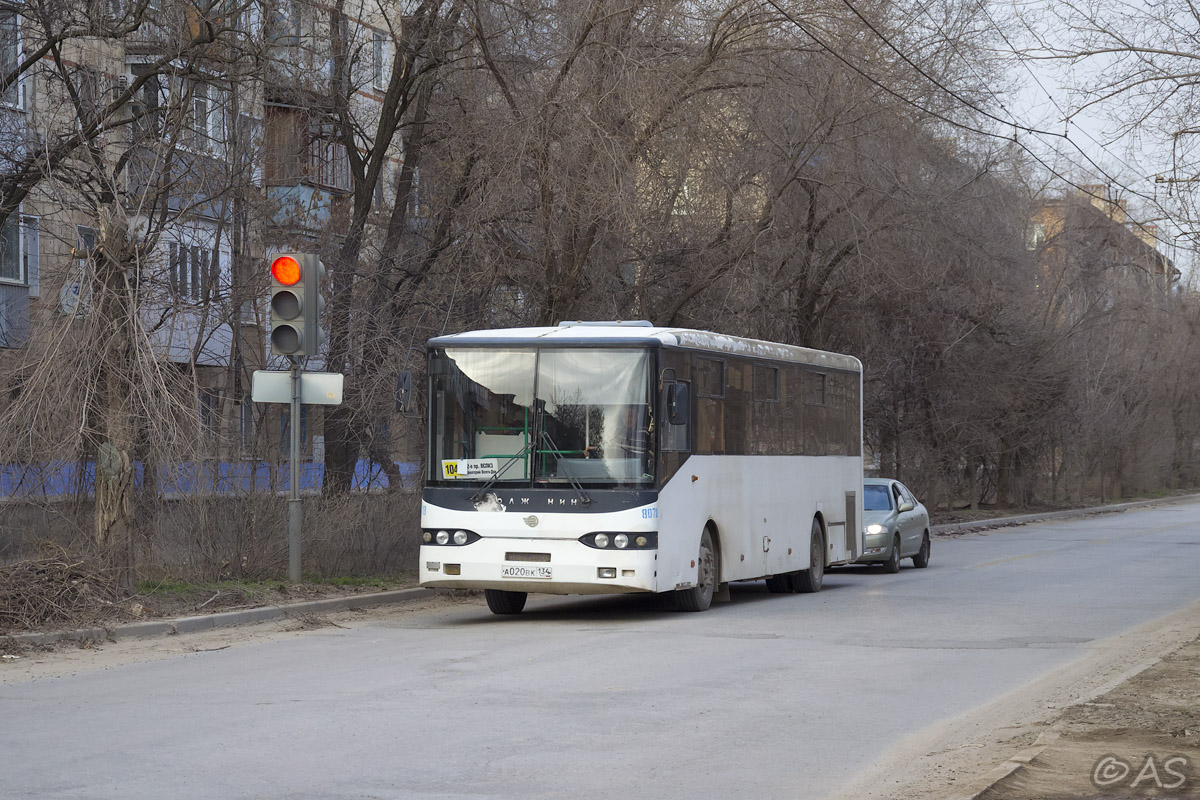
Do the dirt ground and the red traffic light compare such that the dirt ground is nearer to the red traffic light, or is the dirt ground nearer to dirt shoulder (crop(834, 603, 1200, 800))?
dirt shoulder (crop(834, 603, 1200, 800))

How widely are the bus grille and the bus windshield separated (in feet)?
2.60

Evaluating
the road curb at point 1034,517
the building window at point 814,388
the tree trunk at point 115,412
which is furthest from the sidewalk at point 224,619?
the road curb at point 1034,517

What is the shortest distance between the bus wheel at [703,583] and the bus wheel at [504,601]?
1.91 metres

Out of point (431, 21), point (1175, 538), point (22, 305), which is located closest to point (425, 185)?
point (431, 21)

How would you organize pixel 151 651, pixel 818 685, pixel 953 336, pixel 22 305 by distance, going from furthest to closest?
1. pixel 953 336
2. pixel 22 305
3. pixel 151 651
4. pixel 818 685

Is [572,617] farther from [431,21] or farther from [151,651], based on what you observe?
[431,21]

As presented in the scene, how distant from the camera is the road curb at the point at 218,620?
13.4 m

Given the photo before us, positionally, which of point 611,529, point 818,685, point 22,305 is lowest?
point 818,685

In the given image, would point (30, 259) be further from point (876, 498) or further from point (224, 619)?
point (224, 619)

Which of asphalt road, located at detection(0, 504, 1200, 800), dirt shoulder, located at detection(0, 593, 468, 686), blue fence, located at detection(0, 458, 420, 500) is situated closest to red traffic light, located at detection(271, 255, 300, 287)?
blue fence, located at detection(0, 458, 420, 500)

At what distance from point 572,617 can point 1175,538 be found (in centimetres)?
2327

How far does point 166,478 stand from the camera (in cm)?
1677

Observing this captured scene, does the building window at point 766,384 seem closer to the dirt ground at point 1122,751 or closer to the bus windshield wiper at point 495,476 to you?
the bus windshield wiper at point 495,476

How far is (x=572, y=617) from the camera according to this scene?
56.7 feet
